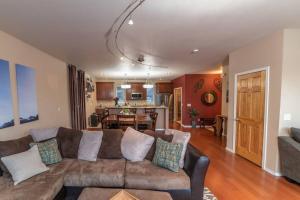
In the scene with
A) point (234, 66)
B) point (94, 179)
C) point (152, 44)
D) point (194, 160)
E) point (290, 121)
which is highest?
point (152, 44)

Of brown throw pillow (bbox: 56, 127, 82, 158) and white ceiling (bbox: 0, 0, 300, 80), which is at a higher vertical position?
white ceiling (bbox: 0, 0, 300, 80)

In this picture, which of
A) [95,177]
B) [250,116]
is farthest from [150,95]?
[95,177]

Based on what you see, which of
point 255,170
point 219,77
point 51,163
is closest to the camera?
point 51,163

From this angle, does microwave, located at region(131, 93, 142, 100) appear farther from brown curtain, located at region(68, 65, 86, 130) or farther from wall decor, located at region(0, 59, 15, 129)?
wall decor, located at region(0, 59, 15, 129)

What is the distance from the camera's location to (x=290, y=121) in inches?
123

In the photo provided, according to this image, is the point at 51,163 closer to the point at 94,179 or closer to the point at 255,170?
the point at 94,179

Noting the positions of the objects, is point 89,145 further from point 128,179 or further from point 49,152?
point 128,179

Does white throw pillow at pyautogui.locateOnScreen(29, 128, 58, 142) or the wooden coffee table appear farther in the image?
white throw pillow at pyautogui.locateOnScreen(29, 128, 58, 142)

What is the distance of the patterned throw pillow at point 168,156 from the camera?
2406 mm

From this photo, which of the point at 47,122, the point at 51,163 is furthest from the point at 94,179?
the point at 47,122

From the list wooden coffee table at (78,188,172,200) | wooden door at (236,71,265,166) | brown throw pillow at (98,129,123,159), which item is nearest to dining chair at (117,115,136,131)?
brown throw pillow at (98,129,123,159)

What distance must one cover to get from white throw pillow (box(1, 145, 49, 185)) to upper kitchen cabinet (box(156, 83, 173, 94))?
28.3 ft

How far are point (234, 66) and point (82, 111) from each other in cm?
555

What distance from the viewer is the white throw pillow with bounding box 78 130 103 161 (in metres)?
2.82
